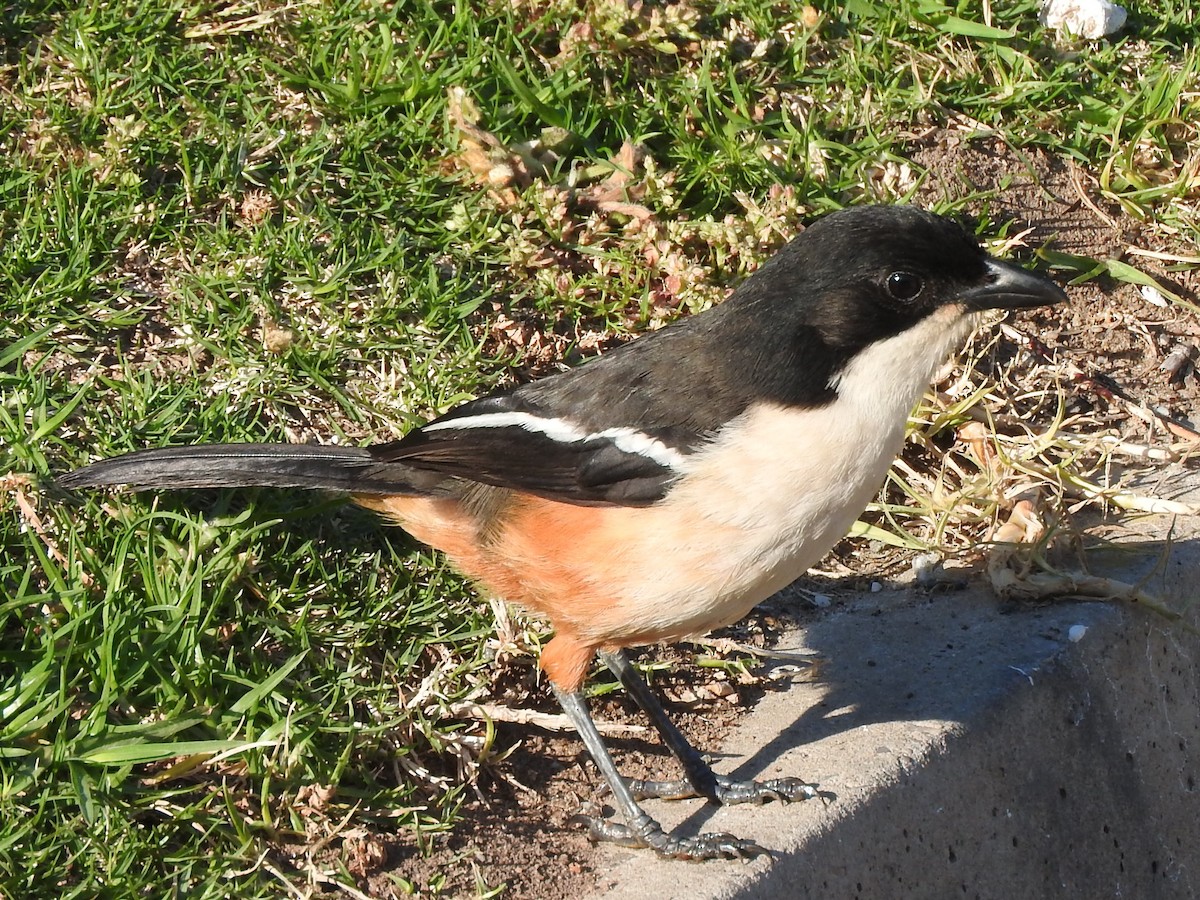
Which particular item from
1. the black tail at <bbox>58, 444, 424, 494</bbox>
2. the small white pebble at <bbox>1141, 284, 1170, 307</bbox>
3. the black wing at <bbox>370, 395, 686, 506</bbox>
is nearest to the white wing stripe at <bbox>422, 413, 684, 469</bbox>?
the black wing at <bbox>370, 395, 686, 506</bbox>

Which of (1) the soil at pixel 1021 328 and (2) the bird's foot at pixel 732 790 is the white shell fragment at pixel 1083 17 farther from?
(2) the bird's foot at pixel 732 790

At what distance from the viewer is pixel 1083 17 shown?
718 centimetres

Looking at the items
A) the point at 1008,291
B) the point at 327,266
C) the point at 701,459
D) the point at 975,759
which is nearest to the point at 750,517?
the point at 701,459

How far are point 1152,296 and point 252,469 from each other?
443cm

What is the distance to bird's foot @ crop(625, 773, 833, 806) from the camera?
4.12m

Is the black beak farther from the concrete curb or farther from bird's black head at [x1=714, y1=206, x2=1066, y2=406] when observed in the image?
the concrete curb

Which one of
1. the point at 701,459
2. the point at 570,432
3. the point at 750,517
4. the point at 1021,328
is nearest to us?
the point at 750,517

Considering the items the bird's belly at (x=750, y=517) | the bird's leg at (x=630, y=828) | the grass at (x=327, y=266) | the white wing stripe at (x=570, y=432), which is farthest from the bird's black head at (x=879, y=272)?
the grass at (x=327, y=266)

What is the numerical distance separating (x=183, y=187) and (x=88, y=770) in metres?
2.76

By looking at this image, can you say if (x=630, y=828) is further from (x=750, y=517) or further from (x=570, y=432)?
(x=570, y=432)

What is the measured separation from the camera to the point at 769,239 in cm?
593

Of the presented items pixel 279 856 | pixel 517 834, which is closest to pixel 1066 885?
pixel 517 834

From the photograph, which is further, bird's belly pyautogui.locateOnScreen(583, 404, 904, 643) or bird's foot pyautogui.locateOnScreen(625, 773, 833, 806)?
bird's foot pyautogui.locateOnScreen(625, 773, 833, 806)

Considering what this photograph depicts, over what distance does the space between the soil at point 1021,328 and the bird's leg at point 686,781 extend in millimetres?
174
